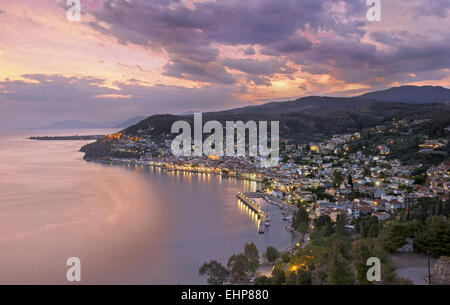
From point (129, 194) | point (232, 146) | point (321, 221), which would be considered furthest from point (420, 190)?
point (232, 146)

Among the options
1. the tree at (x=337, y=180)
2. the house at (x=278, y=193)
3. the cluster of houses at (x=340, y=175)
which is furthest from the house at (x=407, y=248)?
the tree at (x=337, y=180)

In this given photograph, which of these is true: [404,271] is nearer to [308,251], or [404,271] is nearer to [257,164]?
[308,251]

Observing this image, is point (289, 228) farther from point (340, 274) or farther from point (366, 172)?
point (366, 172)

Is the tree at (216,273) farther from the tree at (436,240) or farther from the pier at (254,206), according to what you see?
the pier at (254,206)

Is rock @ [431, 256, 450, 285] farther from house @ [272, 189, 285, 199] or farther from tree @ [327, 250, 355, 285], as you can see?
house @ [272, 189, 285, 199]

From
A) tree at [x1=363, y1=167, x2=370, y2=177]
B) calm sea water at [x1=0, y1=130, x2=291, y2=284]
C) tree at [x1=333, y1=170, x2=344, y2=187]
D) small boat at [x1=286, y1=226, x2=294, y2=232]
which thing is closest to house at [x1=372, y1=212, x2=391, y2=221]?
small boat at [x1=286, y1=226, x2=294, y2=232]

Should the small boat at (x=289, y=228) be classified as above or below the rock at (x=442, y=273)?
→ below
